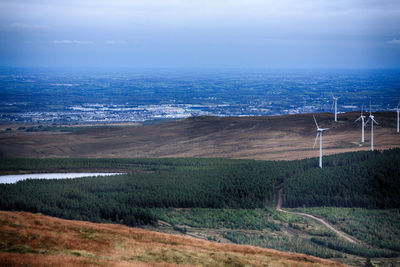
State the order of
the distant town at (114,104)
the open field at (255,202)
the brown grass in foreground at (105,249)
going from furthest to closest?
1. the distant town at (114,104)
2. the open field at (255,202)
3. the brown grass in foreground at (105,249)

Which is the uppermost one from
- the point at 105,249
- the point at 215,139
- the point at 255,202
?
the point at 105,249

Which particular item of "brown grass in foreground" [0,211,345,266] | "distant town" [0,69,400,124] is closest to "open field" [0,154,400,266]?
"brown grass in foreground" [0,211,345,266]

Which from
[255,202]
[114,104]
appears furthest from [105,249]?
[114,104]

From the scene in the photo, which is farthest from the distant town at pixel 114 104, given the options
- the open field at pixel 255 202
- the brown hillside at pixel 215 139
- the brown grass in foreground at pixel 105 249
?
the brown grass in foreground at pixel 105 249

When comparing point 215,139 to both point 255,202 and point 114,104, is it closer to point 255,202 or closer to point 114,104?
point 255,202

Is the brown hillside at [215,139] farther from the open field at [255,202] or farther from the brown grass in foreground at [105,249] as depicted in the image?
the brown grass in foreground at [105,249]

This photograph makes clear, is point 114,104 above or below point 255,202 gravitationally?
above

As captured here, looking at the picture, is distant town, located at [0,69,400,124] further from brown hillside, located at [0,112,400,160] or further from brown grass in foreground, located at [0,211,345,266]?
brown grass in foreground, located at [0,211,345,266]
